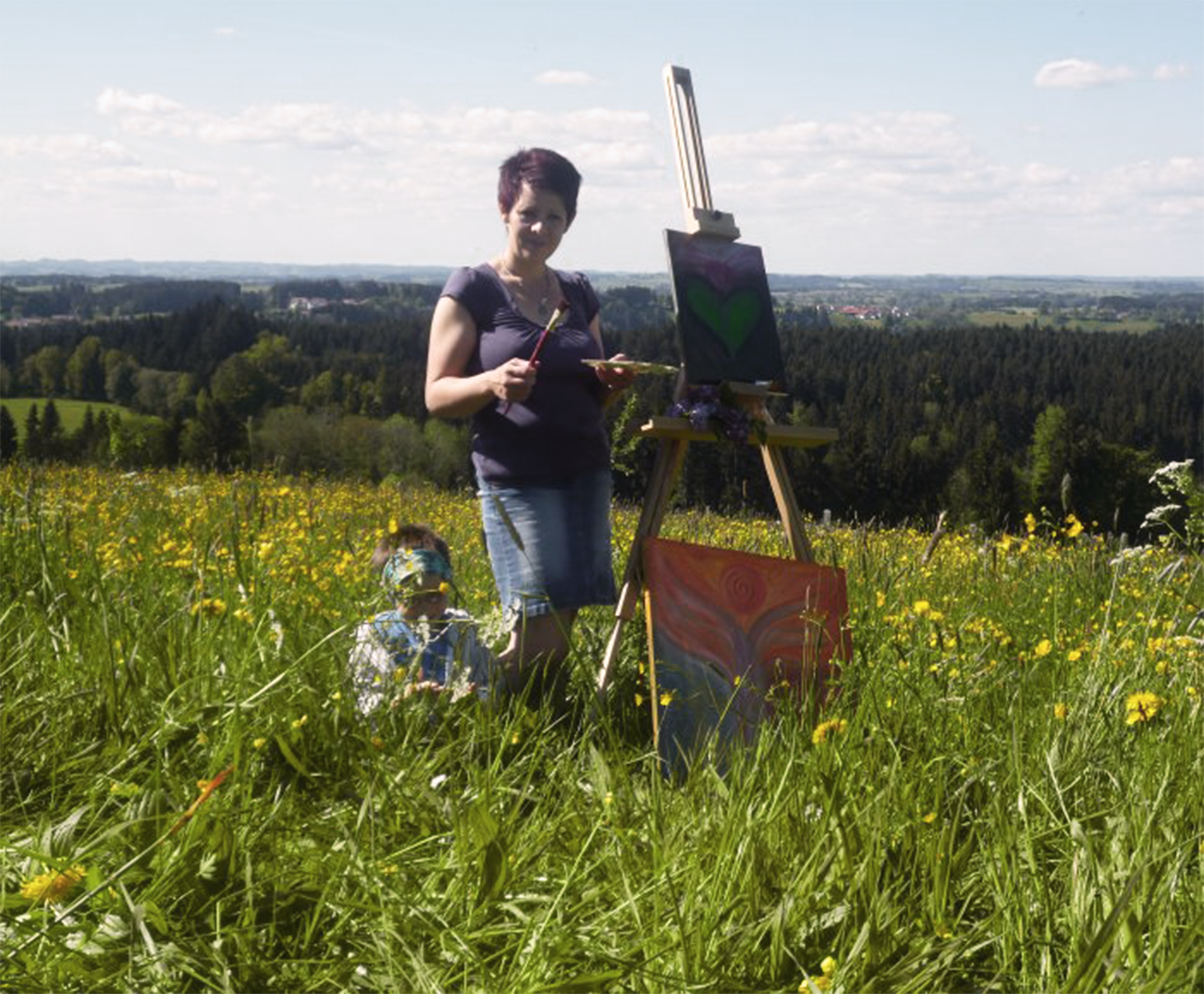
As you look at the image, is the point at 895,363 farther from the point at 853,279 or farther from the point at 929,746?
the point at 929,746

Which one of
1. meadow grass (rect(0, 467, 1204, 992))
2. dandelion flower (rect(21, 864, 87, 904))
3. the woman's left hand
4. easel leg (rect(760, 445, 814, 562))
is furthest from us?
easel leg (rect(760, 445, 814, 562))

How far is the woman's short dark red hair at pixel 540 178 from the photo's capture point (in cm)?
393

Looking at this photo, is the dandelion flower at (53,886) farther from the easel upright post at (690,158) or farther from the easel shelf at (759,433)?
the easel upright post at (690,158)

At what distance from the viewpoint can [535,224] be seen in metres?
3.97

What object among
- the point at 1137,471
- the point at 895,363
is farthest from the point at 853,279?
the point at 1137,471

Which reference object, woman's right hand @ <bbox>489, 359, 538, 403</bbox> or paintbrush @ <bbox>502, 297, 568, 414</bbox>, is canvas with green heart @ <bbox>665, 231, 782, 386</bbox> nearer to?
paintbrush @ <bbox>502, 297, 568, 414</bbox>

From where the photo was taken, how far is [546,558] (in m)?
3.94

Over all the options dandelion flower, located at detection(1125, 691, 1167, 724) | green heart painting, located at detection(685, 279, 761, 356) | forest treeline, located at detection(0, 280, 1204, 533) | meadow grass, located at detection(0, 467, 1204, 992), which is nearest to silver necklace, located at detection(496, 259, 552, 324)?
green heart painting, located at detection(685, 279, 761, 356)

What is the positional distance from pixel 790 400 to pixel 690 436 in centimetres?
3808

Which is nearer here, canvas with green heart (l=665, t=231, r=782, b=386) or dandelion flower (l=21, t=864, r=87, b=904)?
dandelion flower (l=21, t=864, r=87, b=904)

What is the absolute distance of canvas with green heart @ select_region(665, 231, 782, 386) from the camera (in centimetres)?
426

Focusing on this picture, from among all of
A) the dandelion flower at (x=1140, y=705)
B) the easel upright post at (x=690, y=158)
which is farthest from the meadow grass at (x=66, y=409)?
the dandelion flower at (x=1140, y=705)

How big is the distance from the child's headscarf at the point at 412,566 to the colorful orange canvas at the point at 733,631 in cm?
66

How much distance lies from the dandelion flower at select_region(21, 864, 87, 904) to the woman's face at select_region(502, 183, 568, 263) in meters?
2.47
